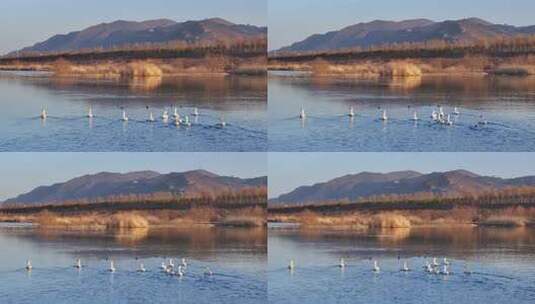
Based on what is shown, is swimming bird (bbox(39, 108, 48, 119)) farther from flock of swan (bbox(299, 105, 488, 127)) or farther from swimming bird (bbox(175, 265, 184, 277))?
flock of swan (bbox(299, 105, 488, 127))

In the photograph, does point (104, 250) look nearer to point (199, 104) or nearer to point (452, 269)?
point (199, 104)

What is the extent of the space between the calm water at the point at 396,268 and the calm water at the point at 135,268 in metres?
0.28

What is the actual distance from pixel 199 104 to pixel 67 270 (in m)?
2.23

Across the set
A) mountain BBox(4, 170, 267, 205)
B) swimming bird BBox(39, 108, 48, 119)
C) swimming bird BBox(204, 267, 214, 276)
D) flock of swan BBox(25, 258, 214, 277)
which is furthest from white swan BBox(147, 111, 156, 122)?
swimming bird BBox(204, 267, 214, 276)

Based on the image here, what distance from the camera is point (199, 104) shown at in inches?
525

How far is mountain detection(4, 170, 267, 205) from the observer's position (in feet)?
43.4

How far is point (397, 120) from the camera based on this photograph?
43.5 ft

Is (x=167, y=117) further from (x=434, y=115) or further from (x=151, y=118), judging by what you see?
(x=434, y=115)

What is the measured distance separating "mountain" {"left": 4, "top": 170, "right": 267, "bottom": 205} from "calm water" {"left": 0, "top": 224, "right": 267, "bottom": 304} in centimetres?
42

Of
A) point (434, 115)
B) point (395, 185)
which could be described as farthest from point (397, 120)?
point (395, 185)

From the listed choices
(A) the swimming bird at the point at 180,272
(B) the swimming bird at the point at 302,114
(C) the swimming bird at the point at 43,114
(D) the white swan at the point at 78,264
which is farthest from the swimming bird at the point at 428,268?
(C) the swimming bird at the point at 43,114

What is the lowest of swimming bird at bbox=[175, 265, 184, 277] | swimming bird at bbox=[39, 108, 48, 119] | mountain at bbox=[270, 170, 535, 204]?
swimming bird at bbox=[175, 265, 184, 277]

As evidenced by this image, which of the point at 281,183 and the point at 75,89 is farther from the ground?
the point at 75,89

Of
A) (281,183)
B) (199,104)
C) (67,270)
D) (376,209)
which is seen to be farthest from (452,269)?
(67,270)
